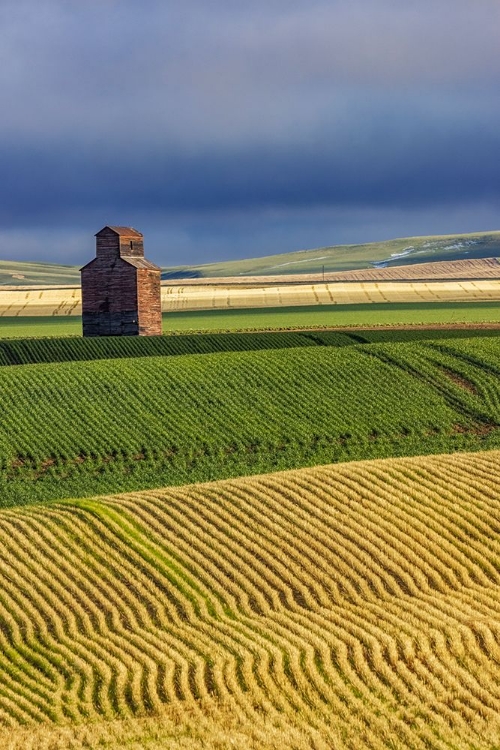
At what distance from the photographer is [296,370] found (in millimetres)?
51750

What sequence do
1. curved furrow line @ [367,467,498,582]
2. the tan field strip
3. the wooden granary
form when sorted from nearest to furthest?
curved furrow line @ [367,467,498,582]
the wooden granary
the tan field strip

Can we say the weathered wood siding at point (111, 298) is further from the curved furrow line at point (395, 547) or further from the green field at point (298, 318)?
the curved furrow line at point (395, 547)

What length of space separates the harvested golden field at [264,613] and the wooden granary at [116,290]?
38.8m

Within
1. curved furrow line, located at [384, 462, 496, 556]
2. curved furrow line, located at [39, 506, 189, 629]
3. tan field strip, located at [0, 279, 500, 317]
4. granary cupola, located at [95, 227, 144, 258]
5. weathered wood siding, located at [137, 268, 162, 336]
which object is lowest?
curved furrow line, located at [39, 506, 189, 629]

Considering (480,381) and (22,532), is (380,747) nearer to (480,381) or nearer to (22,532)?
(22,532)

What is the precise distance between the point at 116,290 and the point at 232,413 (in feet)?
82.8

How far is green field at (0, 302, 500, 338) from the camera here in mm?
81375

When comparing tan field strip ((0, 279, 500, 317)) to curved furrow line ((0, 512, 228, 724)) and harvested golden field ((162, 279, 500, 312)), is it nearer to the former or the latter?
harvested golden field ((162, 279, 500, 312))

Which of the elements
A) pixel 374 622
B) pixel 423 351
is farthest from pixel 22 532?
pixel 423 351

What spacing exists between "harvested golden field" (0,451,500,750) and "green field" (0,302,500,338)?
50.9 m

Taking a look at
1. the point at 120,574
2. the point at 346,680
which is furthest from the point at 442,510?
the point at 346,680

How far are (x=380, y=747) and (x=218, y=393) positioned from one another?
3367cm

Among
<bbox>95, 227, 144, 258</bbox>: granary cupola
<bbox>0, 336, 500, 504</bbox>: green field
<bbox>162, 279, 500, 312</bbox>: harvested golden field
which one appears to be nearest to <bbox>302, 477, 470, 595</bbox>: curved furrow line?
<bbox>0, 336, 500, 504</bbox>: green field

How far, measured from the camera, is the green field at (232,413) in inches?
1544
